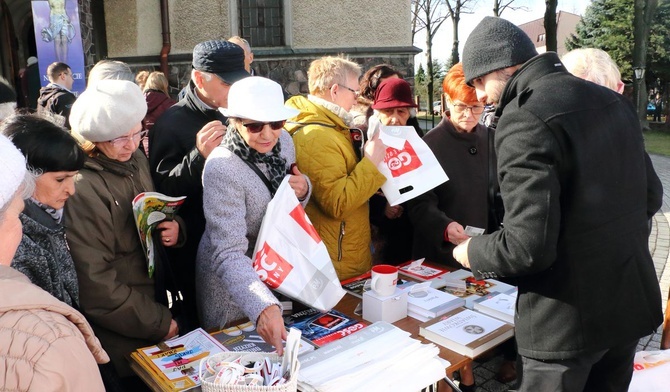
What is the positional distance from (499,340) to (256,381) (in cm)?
98

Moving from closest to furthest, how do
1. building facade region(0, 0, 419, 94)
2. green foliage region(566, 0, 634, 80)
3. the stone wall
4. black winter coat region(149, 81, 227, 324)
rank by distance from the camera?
black winter coat region(149, 81, 227, 324) < building facade region(0, 0, 419, 94) < the stone wall < green foliage region(566, 0, 634, 80)

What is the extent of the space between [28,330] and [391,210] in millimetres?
2477

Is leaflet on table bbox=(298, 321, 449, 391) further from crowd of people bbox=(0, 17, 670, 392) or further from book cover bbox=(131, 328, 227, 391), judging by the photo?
book cover bbox=(131, 328, 227, 391)

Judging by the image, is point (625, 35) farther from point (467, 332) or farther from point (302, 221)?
point (302, 221)

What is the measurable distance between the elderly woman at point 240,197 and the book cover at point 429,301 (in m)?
0.64

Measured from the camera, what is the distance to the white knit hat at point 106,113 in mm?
2051

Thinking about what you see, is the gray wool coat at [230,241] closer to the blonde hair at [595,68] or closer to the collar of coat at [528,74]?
the collar of coat at [528,74]

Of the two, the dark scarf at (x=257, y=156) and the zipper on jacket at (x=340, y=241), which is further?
the zipper on jacket at (x=340, y=241)

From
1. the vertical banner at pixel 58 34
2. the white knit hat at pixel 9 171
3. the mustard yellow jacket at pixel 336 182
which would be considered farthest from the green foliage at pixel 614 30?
the white knit hat at pixel 9 171

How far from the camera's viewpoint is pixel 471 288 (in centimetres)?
245

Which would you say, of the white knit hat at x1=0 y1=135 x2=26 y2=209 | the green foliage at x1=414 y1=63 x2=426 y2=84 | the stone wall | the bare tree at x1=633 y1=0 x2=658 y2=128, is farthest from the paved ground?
the green foliage at x1=414 y1=63 x2=426 y2=84

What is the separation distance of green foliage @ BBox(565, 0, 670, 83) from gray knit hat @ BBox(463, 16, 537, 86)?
2491cm

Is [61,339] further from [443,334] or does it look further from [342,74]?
[342,74]

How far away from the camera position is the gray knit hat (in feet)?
5.80
